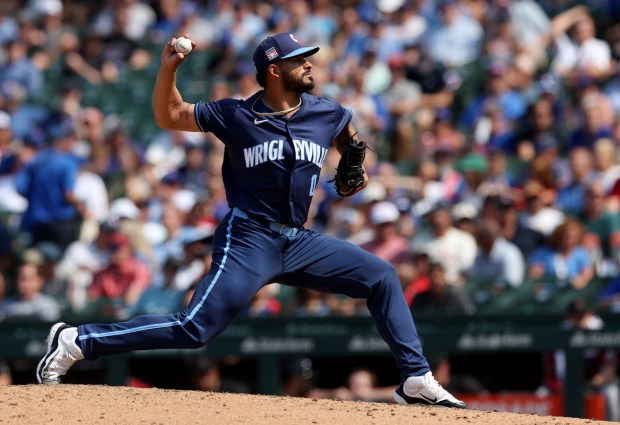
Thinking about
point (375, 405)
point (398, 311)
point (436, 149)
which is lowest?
point (375, 405)

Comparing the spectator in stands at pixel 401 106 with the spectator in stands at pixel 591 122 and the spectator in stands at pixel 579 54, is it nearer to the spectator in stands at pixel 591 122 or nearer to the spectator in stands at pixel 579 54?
→ the spectator in stands at pixel 579 54

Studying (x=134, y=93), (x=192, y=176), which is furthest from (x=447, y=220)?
(x=134, y=93)

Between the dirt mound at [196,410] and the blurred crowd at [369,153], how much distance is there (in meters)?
3.26

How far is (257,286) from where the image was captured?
19.7ft

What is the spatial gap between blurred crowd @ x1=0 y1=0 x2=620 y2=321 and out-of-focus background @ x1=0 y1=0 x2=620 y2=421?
3cm

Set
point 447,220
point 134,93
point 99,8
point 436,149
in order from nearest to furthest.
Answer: point 447,220, point 436,149, point 134,93, point 99,8

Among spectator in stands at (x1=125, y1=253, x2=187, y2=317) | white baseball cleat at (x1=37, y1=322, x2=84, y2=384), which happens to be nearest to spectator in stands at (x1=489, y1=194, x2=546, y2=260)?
spectator in stands at (x1=125, y1=253, x2=187, y2=317)

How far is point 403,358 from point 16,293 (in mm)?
5433

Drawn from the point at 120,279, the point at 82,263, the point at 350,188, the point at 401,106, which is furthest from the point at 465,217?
the point at 350,188

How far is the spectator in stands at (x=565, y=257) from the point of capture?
9758 millimetres

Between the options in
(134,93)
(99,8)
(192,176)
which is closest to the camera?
(192,176)

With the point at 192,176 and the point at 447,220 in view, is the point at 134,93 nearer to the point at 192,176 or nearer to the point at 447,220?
the point at 192,176

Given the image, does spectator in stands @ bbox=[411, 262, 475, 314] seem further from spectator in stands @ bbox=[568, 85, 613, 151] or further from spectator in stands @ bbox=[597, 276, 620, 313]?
spectator in stands @ bbox=[568, 85, 613, 151]

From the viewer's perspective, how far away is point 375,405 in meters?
6.27
